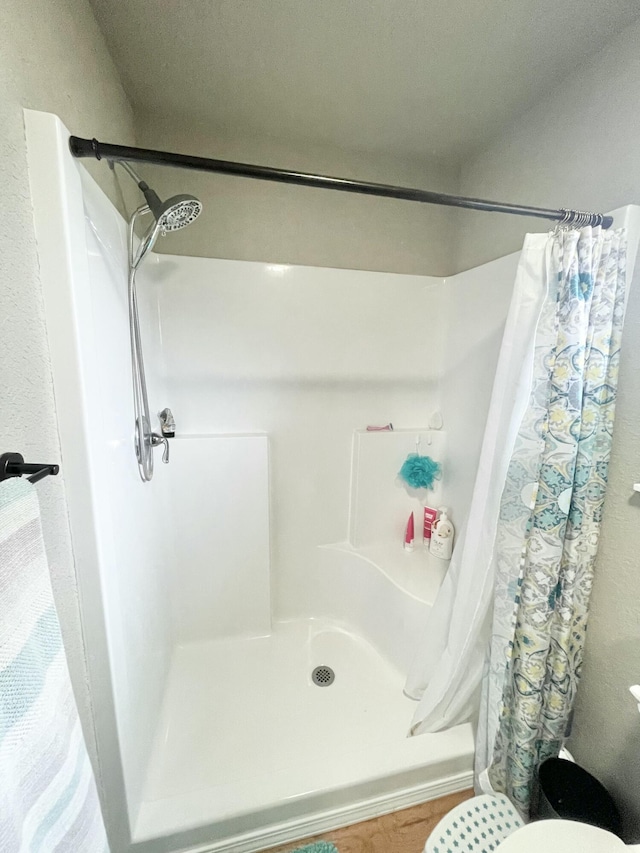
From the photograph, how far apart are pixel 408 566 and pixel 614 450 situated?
0.99 meters

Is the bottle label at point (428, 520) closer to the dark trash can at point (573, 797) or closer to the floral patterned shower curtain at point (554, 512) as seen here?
the floral patterned shower curtain at point (554, 512)

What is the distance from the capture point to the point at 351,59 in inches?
44.9

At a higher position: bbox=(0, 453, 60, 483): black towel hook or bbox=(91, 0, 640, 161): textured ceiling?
bbox=(91, 0, 640, 161): textured ceiling

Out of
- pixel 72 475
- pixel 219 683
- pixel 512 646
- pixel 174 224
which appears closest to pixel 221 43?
pixel 174 224

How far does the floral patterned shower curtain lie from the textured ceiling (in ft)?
2.17

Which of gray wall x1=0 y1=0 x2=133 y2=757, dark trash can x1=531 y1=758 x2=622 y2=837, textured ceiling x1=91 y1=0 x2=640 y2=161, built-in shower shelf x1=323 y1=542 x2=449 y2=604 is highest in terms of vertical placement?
textured ceiling x1=91 y1=0 x2=640 y2=161

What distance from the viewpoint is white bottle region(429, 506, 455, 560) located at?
1693 millimetres

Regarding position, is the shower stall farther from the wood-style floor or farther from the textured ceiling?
the textured ceiling

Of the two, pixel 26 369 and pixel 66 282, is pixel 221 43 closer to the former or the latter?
pixel 66 282

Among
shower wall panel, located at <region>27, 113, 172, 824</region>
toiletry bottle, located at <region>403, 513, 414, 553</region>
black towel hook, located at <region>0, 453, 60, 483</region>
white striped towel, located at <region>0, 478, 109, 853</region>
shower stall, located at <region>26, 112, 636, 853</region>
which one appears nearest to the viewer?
white striped towel, located at <region>0, 478, 109, 853</region>

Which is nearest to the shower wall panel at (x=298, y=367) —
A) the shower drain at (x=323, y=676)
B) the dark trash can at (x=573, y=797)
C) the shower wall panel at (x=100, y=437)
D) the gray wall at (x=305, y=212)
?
the gray wall at (x=305, y=212)

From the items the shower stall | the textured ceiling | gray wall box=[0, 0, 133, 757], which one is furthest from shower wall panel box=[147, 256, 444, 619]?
gray wall box=[0, 0, 133, 757]

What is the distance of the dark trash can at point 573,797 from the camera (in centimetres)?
96

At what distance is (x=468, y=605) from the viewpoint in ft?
3.65
